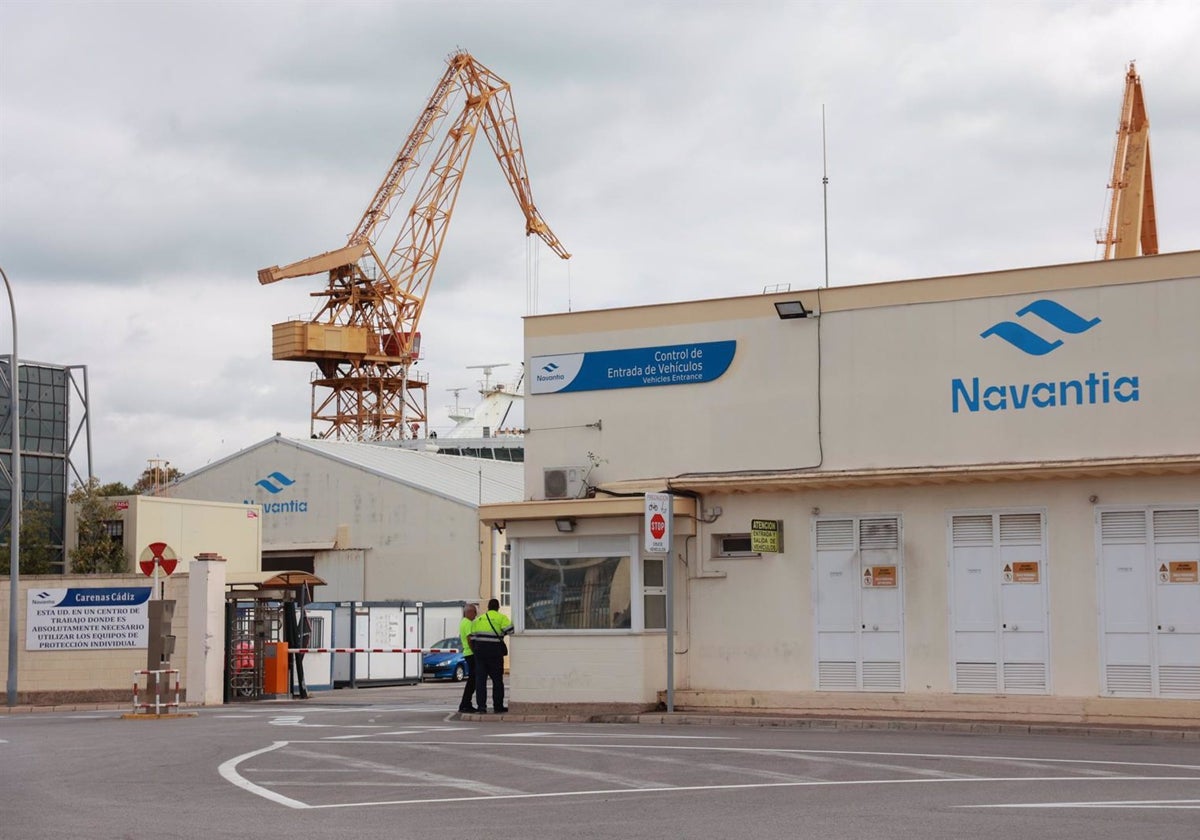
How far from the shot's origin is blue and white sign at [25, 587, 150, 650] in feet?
101

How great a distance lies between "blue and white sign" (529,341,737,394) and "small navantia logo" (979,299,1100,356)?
157 inches

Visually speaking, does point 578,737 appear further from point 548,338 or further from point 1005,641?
point 548,338

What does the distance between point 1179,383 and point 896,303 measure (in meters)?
4.00

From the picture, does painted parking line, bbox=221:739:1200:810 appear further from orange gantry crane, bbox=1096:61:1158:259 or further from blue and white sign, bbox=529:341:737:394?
orange gantry crane, bbox=1096:61:1158:259

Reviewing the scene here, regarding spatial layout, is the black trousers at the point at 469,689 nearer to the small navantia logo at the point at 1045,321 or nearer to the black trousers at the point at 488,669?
the black trousers at the point at 488,669

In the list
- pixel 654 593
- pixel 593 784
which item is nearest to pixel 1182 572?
pixel 654 593

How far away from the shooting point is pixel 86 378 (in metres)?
58.2

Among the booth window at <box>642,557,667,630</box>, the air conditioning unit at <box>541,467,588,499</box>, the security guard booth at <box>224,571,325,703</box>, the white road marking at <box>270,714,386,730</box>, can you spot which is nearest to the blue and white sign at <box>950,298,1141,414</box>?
the booth window at <box>642,557,667,630</box>

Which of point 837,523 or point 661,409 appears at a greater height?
point 661,409

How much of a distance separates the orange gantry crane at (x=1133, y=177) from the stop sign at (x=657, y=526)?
29836mm

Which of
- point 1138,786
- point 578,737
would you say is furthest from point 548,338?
point 1138,786

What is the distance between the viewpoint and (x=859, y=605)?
22.3 m

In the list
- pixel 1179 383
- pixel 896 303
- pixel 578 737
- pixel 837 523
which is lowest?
pixel 578 737

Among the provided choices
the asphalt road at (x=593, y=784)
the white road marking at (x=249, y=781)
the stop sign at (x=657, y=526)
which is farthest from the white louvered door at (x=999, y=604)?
the white road marking at (x=249, y=781)
